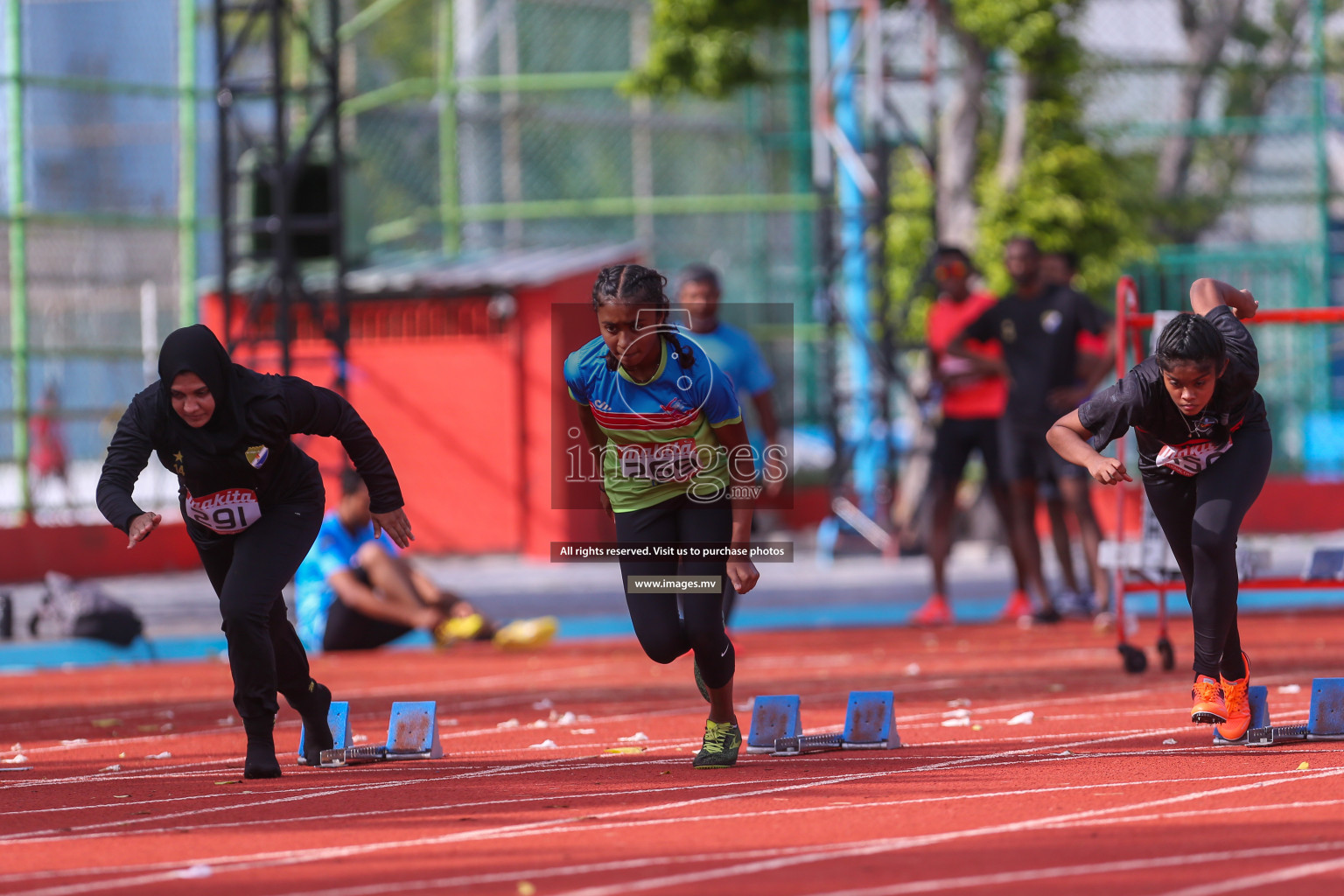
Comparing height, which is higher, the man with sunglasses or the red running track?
the man with sunglasses

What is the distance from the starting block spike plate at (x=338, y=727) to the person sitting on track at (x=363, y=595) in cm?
408

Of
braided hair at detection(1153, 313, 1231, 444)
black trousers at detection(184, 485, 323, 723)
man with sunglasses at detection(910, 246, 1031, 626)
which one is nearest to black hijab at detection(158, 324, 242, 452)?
black trousers at detection(184, 485, 323, 723)

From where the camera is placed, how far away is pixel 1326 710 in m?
6.82

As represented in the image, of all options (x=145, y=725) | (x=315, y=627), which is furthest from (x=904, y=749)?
(x=315, y=627)

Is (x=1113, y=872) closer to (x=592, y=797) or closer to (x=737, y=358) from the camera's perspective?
(x=592, y=797)

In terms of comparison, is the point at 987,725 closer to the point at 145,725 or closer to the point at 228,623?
the point at 228,623

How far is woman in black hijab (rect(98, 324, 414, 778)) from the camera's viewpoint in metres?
6.21

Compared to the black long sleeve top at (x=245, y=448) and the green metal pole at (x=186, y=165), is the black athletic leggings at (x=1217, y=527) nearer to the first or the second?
the black long sleeve top at (x=245, y=448)

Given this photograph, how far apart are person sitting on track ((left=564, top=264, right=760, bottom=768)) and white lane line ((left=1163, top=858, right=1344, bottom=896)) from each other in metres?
2.17

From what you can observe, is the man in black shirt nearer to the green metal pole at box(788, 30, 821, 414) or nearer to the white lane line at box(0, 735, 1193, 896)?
the white lane line at box(0, 735, 1193, 896)

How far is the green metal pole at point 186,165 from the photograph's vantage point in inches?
688

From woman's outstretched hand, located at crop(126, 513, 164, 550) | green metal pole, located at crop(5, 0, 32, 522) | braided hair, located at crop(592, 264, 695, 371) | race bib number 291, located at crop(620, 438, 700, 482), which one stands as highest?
green metal pole, located at crop(5, 0, 32, 522)

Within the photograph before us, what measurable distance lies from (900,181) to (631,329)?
49.8 feet

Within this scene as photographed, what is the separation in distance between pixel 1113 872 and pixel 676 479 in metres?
2.32
